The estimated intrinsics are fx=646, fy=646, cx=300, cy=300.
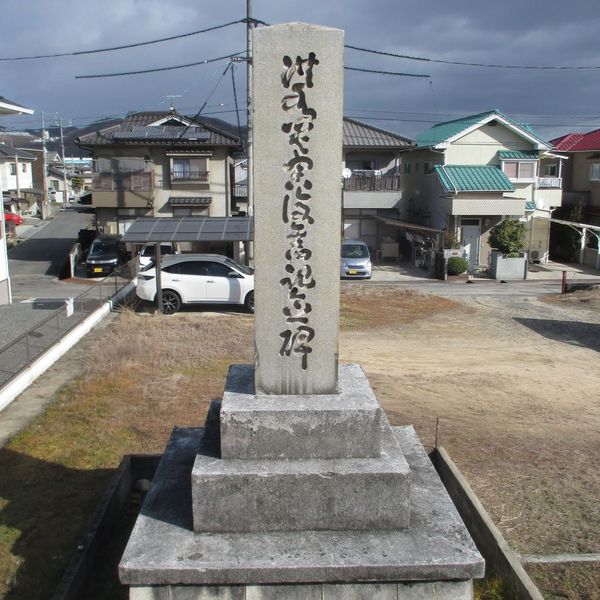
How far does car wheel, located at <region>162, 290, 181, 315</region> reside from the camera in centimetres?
1858

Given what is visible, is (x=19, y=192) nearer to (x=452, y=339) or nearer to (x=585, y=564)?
(x=452, y=339)

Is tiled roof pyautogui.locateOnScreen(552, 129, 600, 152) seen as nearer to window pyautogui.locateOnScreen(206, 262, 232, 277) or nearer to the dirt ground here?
the dirt ground

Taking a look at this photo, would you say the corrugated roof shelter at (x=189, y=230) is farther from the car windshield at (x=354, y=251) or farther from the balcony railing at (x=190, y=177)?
the balcony railing at (x=190, y=177)

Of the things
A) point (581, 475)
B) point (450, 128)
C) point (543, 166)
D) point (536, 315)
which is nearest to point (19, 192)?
point (450, 128)

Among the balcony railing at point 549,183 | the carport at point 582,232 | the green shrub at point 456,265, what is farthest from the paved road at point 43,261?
the balcony railing at point 549,183

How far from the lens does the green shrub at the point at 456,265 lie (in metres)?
27.4

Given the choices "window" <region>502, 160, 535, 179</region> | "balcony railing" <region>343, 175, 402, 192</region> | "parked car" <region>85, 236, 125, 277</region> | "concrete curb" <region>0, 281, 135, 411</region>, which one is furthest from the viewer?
"balcony railing" <region>343, 175, 402, 192</region>

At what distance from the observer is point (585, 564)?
18.9 ft

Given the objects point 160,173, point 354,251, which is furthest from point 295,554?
point 160,173

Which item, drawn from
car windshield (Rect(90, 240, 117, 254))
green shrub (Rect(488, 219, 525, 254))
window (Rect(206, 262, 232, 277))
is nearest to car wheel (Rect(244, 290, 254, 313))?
window (Rect(206, 262, 232, 277))

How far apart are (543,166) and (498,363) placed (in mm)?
23430

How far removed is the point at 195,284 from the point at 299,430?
46.1 ft

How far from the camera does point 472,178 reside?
30.4 meters

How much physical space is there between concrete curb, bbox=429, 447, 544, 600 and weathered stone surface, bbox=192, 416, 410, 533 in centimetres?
120
